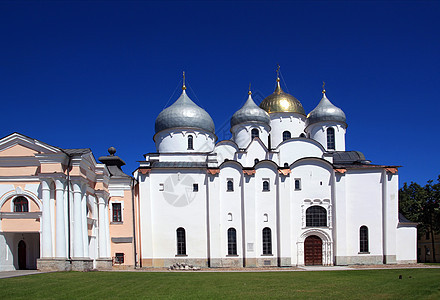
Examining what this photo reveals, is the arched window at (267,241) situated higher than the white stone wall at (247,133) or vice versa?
the white stone wall at (247,133)

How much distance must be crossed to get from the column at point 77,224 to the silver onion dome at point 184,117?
1311cm

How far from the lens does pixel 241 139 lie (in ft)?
120

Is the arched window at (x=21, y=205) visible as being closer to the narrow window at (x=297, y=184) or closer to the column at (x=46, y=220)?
the column at (x=46, y=220)

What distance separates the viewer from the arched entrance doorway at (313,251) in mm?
31812

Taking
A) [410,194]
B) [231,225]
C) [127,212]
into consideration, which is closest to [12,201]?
[127,212]

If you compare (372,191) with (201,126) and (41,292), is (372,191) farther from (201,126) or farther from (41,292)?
(41,292)

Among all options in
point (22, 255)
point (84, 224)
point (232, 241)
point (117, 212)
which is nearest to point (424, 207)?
point (232, 241)

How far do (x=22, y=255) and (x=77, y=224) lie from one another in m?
5.19

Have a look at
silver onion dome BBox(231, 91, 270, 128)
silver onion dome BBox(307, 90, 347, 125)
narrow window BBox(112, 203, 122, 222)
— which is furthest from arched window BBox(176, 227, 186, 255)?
silver onion dome BBox(307, 90, 347, 125)

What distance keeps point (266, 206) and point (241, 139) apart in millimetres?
7350

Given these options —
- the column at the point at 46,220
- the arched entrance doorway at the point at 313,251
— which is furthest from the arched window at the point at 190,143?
the column at the point at 46,220

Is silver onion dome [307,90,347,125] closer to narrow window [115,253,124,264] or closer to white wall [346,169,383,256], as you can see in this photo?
white wall [346,169,383,256]

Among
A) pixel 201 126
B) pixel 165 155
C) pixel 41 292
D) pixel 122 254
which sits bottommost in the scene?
pixel 122 254

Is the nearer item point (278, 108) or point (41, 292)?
point (41, 292)
